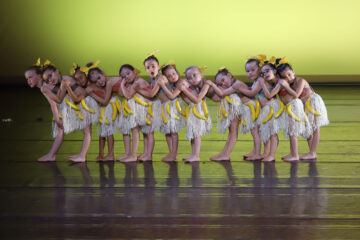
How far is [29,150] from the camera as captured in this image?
192 inches

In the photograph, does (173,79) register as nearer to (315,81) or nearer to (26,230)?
(26,230)

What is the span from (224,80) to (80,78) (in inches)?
40.6

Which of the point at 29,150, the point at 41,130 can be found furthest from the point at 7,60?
the point at 29,150

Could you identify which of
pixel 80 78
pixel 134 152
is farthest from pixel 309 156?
pixel 80 78

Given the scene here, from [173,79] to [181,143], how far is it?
0.97 metres

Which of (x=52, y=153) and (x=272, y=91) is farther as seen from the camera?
(x=52, y=153)

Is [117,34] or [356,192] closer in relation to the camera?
[356,192]

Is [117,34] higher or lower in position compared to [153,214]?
higher

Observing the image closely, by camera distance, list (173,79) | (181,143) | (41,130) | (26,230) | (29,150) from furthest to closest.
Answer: (41,130) → (181,143) → (29,150) → (173,79) → (26,230)

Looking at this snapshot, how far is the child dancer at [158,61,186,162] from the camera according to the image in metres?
4.39

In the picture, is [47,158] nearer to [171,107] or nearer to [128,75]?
[128,75]

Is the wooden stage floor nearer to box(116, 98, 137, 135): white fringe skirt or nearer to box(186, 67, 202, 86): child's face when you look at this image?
box(116, 98, 137, 135): white fringe skirt

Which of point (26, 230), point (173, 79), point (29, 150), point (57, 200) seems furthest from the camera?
point (29, 150)

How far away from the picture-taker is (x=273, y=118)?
4414 mm
